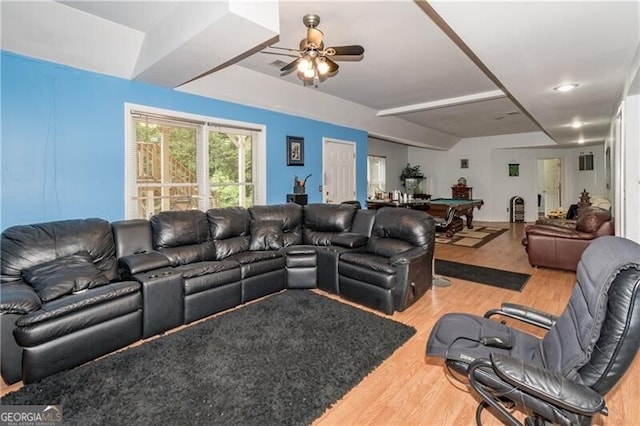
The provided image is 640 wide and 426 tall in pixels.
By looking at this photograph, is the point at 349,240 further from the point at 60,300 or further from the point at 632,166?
the point at 632,166

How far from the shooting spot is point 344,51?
9.15 ft

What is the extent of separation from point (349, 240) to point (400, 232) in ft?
2.07

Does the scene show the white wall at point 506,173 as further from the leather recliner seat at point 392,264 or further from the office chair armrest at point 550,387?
the office chair armrest at point 550,387

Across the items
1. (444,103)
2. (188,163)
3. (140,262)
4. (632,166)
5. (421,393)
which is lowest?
(421,393)

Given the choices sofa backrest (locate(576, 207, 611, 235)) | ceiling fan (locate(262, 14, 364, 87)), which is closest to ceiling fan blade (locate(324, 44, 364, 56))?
ceiling fan (locate(262, 14, 364, 87))

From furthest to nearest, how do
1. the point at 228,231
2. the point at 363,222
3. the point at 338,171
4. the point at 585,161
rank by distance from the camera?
the point at 585,161
the point at 338,171
the point at 363,222
the point at 228,231

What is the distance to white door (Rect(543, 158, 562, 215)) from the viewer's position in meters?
11.0

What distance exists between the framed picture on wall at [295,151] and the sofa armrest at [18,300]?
12.4 feet

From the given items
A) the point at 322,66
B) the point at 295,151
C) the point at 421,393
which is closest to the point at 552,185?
the point at 295,151

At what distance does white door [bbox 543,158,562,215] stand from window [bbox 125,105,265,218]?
11.2 m

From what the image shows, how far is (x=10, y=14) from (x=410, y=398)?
13.5 ft

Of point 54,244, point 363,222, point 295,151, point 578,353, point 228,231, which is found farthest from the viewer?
point 295,151

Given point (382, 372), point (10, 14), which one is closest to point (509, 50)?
point (382, 372)

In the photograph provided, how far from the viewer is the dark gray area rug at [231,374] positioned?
1.82 metres
